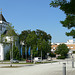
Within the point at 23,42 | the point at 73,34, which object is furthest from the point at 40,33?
the point at 73,34

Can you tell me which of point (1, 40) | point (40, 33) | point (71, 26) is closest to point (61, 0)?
point (71, 26)

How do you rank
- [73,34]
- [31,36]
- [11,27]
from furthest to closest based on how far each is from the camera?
[31,36] → [11,27] → [73,34]

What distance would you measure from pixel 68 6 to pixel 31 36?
45.8 meters

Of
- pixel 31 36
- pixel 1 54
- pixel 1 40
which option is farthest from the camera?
pixel 1 54

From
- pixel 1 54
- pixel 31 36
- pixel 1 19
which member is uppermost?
pixel 1 19

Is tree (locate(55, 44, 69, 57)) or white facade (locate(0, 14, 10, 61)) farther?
tree (locate(55, 44, 69, 57))

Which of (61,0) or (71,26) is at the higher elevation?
(61,0)

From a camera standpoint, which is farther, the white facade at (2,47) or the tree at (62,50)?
the tree at (62,50)

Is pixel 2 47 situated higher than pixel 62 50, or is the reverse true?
pixel 2 47

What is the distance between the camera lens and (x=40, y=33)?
91750 millimetres

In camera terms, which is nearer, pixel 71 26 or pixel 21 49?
pixel 71 26

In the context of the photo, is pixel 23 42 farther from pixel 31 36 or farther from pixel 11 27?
pixel 11 27

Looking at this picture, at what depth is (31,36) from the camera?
58.3 metres

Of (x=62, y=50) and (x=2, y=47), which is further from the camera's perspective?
(x=62, y=50)
